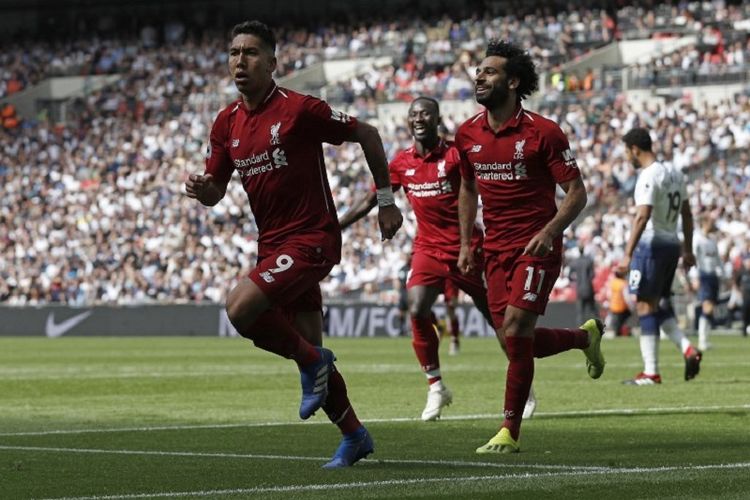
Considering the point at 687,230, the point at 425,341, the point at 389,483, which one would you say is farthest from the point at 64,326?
the point at 389,483

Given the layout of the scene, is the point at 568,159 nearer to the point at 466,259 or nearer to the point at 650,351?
the point at 466,259

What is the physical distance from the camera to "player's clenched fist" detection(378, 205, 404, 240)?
9000 mm

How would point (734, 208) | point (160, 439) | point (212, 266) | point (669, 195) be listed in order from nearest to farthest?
point (160, 439) → point (669, 195) → point (734, 208) → point (212, 266)

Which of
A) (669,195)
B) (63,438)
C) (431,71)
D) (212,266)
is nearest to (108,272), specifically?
(212,266)

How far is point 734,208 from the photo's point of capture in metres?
35.8

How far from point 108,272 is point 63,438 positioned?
34153 mm

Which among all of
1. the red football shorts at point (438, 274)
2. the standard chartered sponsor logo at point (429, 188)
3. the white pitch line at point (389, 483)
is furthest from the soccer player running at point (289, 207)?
the standard chartered sponsor logo at point (429, 188)

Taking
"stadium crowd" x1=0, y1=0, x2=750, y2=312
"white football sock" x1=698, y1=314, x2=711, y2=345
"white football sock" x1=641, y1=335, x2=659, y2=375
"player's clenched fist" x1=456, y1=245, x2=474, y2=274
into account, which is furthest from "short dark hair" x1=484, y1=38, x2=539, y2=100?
"stadium crowd" x1=0, y1=0, x2=750, y2=312

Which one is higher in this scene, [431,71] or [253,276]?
[431,71]

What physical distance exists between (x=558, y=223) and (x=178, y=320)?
1209 inches

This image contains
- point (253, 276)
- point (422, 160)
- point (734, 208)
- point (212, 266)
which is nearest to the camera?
point (253, 276)

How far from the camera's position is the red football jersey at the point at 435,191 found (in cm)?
1362

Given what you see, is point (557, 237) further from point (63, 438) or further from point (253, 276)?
point (63, 438)

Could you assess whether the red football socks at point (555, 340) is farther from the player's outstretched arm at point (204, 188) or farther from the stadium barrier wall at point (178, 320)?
the stadium barrier wall at point (178, 320)
